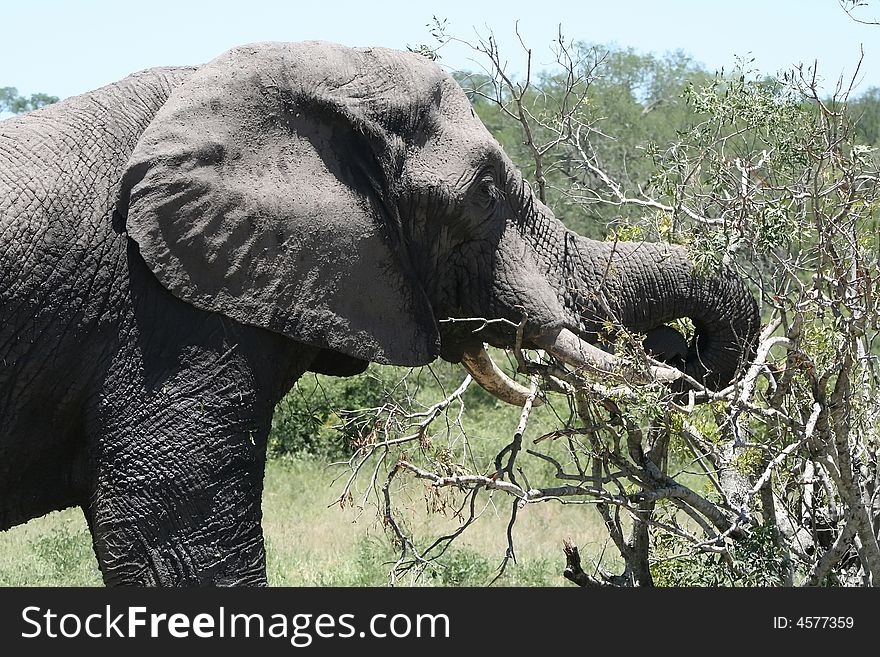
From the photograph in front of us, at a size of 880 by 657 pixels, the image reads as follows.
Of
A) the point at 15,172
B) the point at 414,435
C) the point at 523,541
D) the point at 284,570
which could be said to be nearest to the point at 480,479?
the point at 414,435

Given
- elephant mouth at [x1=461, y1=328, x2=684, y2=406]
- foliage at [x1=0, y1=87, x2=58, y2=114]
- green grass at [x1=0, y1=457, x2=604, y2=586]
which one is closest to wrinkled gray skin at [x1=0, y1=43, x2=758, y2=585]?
elephant mouth at [x1=461, y1=328, x2=684, y2=406]

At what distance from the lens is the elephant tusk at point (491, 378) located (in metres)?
4.22

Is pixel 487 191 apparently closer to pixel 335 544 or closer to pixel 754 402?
pixel 754 402

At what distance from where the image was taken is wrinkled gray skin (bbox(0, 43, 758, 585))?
135 inches

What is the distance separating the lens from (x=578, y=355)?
394 centimetres

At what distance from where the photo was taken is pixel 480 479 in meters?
4.32

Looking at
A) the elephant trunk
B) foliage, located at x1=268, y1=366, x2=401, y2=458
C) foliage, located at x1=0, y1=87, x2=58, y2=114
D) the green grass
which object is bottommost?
the green grass

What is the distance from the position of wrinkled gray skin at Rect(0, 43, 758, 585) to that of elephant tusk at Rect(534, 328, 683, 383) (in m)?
0.35

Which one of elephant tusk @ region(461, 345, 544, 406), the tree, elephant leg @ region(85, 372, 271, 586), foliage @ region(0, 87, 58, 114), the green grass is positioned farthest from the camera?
foliage @ region(0, 87, 58, 114)

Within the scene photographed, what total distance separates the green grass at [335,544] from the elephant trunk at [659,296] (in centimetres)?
158

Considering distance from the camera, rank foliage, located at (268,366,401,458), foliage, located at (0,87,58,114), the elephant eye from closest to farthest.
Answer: the elephant eye
foliage, located at (268,366,401,458)
foliage, located at (0,87,58,114)

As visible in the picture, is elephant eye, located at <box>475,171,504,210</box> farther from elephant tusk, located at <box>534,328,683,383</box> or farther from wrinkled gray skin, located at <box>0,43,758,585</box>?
elephant tusk, located at <box>534,328,683,383</box>

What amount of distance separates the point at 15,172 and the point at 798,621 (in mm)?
2611

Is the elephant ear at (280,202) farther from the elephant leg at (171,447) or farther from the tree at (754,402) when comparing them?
the tree at (754,402)
